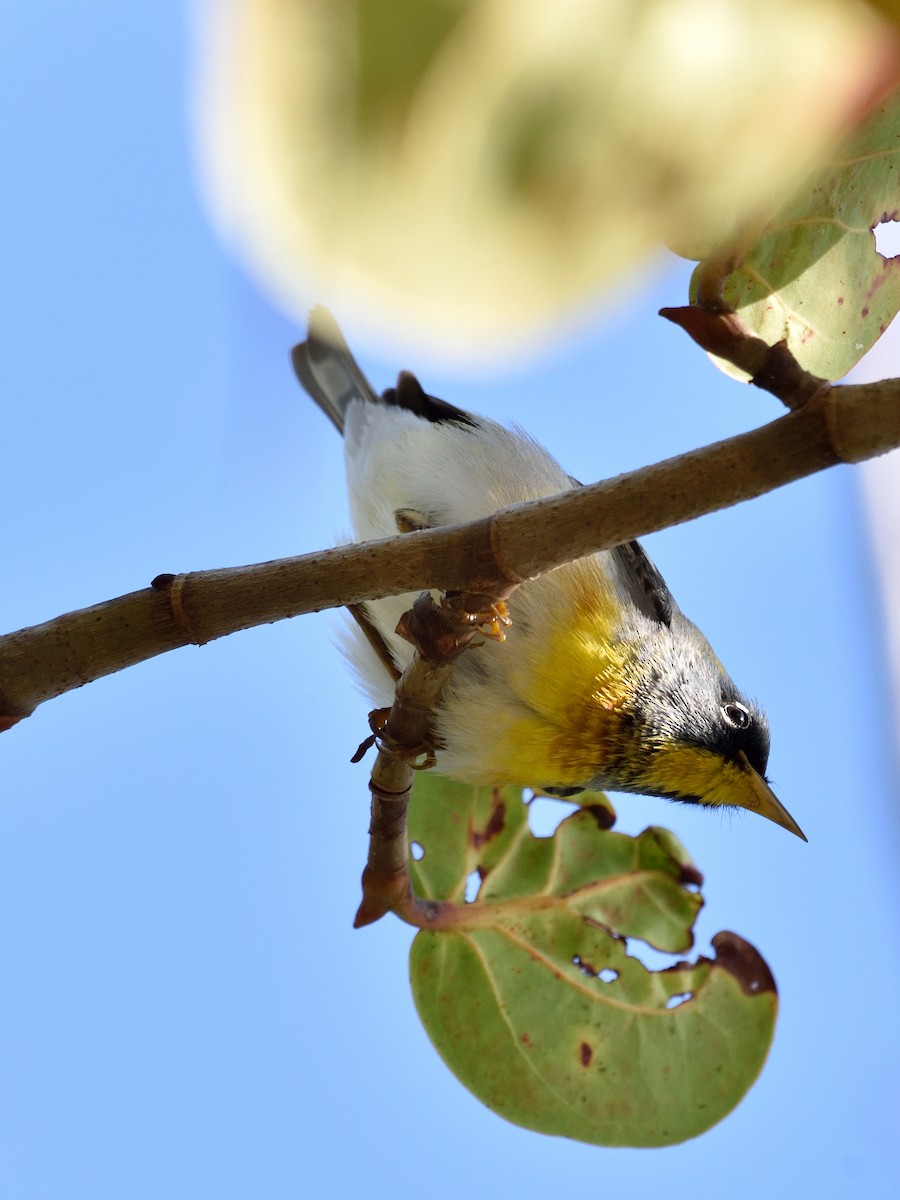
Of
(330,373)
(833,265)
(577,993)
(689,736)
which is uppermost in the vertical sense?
Answer: (330,373)

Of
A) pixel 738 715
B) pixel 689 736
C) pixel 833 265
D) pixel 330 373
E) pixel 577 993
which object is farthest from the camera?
pixel 330 373

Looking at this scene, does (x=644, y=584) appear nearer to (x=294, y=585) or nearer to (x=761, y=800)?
(x=761, y=800)

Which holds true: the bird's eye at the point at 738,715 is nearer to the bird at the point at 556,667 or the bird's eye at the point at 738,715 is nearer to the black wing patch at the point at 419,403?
the bird at the point at 556,667

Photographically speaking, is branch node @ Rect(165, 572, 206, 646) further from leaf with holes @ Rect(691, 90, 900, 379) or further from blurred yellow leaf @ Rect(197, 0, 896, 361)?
leaf with holes @ Rect(691, 90, 900, 379)

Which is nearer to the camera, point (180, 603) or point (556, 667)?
point (180, 603)

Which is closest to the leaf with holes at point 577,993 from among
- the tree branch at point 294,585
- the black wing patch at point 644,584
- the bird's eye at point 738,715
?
the bird's eye at point 738,715

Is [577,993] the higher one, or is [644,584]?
[644,584]

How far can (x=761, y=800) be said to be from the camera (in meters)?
2.08

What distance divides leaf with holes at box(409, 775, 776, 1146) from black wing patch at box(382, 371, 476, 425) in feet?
3.06

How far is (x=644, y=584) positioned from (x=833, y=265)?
3.11 feet

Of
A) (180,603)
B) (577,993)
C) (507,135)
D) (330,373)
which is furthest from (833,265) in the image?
(330,373)

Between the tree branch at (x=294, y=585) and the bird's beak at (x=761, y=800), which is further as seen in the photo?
the bird's beak at (x=761, y=800)

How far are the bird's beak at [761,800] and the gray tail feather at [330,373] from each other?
1.38m

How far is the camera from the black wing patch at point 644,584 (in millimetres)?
2160
